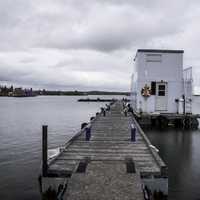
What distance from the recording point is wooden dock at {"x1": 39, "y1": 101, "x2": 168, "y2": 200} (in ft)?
22.9

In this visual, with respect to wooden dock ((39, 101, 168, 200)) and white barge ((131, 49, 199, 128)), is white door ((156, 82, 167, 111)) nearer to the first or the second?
white barge ((131, 49, 199, 128))

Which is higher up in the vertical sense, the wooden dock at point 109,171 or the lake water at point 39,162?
the wooden dock at point 109,171

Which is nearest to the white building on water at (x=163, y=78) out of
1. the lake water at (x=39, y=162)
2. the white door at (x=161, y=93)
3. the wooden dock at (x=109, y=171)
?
the white door at (x=161, y=93)

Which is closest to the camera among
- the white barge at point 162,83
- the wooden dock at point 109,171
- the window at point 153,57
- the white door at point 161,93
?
the wooden dock at point 109,171

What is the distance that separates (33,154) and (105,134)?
15.6 ft

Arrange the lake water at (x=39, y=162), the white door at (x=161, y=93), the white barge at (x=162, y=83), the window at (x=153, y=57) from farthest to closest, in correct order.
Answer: the white door at (x=161, y=93) → the window at (x=153, y=57) → the white barge at (x=162, y=83) → the lake water at (x=39, y=162)

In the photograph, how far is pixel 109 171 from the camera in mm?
8445

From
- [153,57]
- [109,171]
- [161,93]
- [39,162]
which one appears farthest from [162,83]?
[109,171]

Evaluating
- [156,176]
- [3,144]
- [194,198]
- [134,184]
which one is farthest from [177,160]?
[3,144]

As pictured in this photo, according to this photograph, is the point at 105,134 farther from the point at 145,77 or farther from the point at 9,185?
the point at 145,77

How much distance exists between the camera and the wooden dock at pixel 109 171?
6965 mm

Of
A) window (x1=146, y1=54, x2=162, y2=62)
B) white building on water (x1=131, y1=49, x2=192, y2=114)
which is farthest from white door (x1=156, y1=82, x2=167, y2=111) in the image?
window (x1=146, y1=54, x2=162, y2=62)

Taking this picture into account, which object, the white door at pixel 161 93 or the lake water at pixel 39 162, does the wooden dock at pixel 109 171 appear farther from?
the white door at pixel 161 93

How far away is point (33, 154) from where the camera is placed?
17.0m
